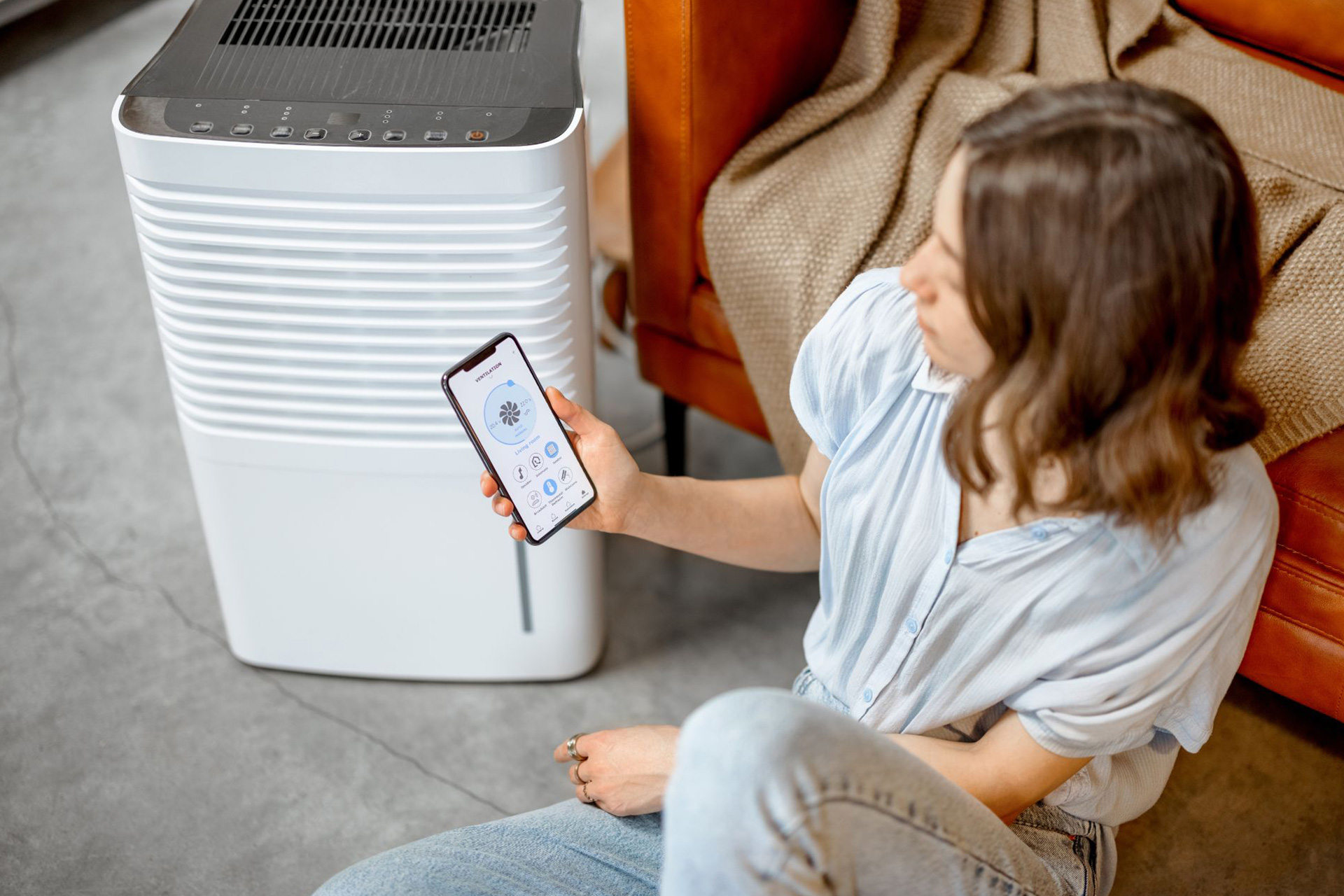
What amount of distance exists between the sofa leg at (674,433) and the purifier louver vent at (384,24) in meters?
0.51

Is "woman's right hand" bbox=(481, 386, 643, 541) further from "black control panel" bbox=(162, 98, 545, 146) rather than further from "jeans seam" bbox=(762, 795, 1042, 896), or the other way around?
"jeans seam" bbox=(762, 795, 1042, 896)

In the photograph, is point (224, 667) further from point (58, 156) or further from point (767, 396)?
point (58, 156)

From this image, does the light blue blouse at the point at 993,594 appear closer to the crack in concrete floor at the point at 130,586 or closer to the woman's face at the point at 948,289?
the woman's face at the point at 948,289

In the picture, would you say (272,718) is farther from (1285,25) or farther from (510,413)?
(1285,25)

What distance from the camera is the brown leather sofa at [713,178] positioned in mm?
998

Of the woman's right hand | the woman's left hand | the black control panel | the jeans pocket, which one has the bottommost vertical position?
the jeans pocket

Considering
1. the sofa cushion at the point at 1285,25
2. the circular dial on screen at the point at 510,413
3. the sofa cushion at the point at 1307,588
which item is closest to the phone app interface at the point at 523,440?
the circular dial on screen at the point at 510,413

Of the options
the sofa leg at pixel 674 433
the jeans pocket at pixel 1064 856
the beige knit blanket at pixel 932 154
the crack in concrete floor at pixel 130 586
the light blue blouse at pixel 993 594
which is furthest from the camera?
Result: the sofa leg at pixel 674 433

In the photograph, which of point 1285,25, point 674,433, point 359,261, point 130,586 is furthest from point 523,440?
point 1285,25

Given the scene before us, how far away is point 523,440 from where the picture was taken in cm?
89

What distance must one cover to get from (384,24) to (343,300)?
0.25m

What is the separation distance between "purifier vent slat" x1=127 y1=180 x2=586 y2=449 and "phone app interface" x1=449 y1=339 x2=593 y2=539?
117 millimetres

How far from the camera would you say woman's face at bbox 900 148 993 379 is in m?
0.64

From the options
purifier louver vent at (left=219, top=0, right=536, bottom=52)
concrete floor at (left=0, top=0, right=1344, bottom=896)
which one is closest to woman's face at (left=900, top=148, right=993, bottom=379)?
purifier louver vent at (left=219, top=0, right=536, bottom=52)
